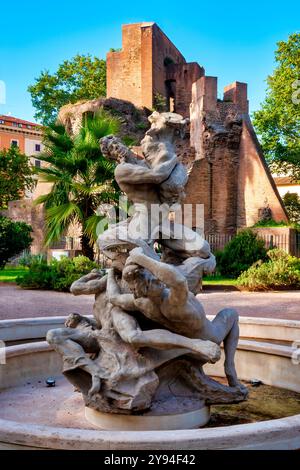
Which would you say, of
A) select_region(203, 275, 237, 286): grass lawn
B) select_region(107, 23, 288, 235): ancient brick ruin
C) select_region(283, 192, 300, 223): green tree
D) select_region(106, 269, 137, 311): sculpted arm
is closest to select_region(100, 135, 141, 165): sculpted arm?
select_region(106, 269, 137, 311): sculpted arm

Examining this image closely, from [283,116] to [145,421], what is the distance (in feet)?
91.2

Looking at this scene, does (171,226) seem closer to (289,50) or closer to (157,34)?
(289,50)

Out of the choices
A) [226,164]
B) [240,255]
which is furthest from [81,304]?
[226,164]

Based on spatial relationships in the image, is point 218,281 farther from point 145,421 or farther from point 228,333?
point 145,421

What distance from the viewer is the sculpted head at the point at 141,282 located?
358cm

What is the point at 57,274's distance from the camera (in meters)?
15.6

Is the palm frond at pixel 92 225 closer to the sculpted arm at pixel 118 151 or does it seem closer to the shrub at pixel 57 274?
the shrub at pixel 57 274

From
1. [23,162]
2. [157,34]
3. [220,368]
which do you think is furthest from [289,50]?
[220,368]

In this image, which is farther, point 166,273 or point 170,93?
point 170,93

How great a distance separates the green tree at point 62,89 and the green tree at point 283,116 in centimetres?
1562

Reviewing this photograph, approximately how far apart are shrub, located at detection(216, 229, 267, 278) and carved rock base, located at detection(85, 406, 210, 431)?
1561 centimetres

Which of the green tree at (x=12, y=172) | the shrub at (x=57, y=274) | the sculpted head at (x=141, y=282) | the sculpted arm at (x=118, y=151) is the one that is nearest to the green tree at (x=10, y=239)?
the shrub at (x=57, y=274)
